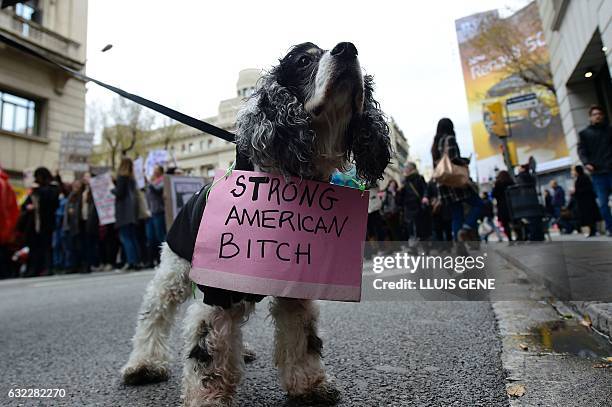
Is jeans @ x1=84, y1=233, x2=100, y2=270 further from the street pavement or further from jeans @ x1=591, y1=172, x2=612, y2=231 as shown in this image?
jeans @ x1=591, y1=172, x2=612, y2=231

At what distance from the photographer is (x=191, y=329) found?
184cm

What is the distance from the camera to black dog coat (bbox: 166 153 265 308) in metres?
1.84

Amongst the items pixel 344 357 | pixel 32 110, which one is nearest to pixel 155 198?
pixel 344 357

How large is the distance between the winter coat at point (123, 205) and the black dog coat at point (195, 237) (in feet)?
25.3

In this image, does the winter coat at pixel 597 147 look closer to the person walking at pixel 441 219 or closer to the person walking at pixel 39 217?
the person walking at pixel 441 219

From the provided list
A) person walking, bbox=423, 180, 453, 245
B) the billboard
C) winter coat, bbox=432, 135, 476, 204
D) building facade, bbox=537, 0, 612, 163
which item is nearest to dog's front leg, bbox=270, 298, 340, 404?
winter coat, bbox=432, 135, 476, 204

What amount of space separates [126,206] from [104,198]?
1215 millimetres

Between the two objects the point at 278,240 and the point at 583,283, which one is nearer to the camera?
the point at 278,240

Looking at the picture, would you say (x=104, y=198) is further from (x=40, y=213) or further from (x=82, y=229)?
(x=40, y=213)

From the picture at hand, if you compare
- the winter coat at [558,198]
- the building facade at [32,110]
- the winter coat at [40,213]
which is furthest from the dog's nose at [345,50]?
the winter coat at [558,198]

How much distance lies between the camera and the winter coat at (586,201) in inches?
423

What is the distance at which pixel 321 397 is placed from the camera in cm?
191

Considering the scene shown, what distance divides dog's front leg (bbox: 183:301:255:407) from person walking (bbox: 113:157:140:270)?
833 centimetres

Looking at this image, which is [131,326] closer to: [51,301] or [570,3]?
[51,301]
